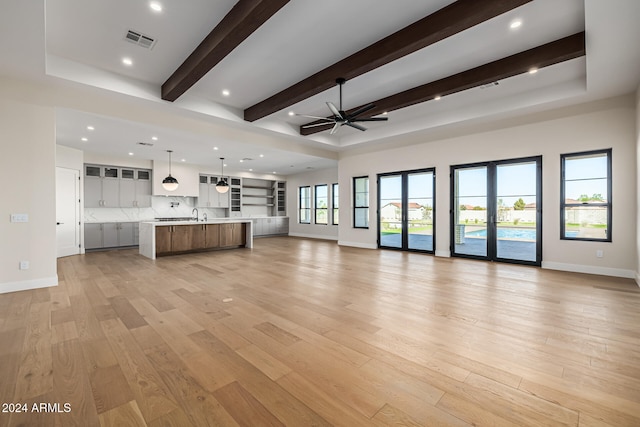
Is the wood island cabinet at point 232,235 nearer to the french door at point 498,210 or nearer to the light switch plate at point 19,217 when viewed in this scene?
the light switch plate at point 19,217

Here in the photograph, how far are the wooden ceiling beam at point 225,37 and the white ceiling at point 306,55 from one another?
0.11 m

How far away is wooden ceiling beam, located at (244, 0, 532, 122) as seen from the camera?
2824 mm

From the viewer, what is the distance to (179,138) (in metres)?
6.54

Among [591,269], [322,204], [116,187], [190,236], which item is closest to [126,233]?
[116,187]

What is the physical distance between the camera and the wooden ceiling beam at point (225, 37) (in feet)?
9.15

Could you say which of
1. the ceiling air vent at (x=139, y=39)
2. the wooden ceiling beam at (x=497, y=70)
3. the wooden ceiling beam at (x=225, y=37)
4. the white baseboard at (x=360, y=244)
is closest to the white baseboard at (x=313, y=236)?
the white baseboard at (x=360, y=244)

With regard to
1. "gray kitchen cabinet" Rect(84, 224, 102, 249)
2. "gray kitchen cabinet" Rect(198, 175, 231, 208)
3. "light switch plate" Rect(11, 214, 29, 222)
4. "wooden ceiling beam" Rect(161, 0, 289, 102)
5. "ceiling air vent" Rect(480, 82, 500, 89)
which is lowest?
"gray kitchen cabinet" Rect(84, 224, 102, 249)

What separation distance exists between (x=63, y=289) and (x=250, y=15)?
455 cm

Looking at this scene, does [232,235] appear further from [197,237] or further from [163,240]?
[163,240]

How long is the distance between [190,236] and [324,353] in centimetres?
631

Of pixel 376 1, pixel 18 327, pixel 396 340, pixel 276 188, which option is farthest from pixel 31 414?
pixel 276 188

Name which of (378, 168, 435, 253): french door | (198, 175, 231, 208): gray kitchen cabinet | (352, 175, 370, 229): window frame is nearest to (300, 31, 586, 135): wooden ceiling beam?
(378, 168, 435, 253): french door

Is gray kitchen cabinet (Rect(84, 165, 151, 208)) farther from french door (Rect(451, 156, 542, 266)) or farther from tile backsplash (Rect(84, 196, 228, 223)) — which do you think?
french door (Rect(451, 156, 542, 266))

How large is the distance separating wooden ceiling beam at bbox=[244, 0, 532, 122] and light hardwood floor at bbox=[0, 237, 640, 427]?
10.2ft
